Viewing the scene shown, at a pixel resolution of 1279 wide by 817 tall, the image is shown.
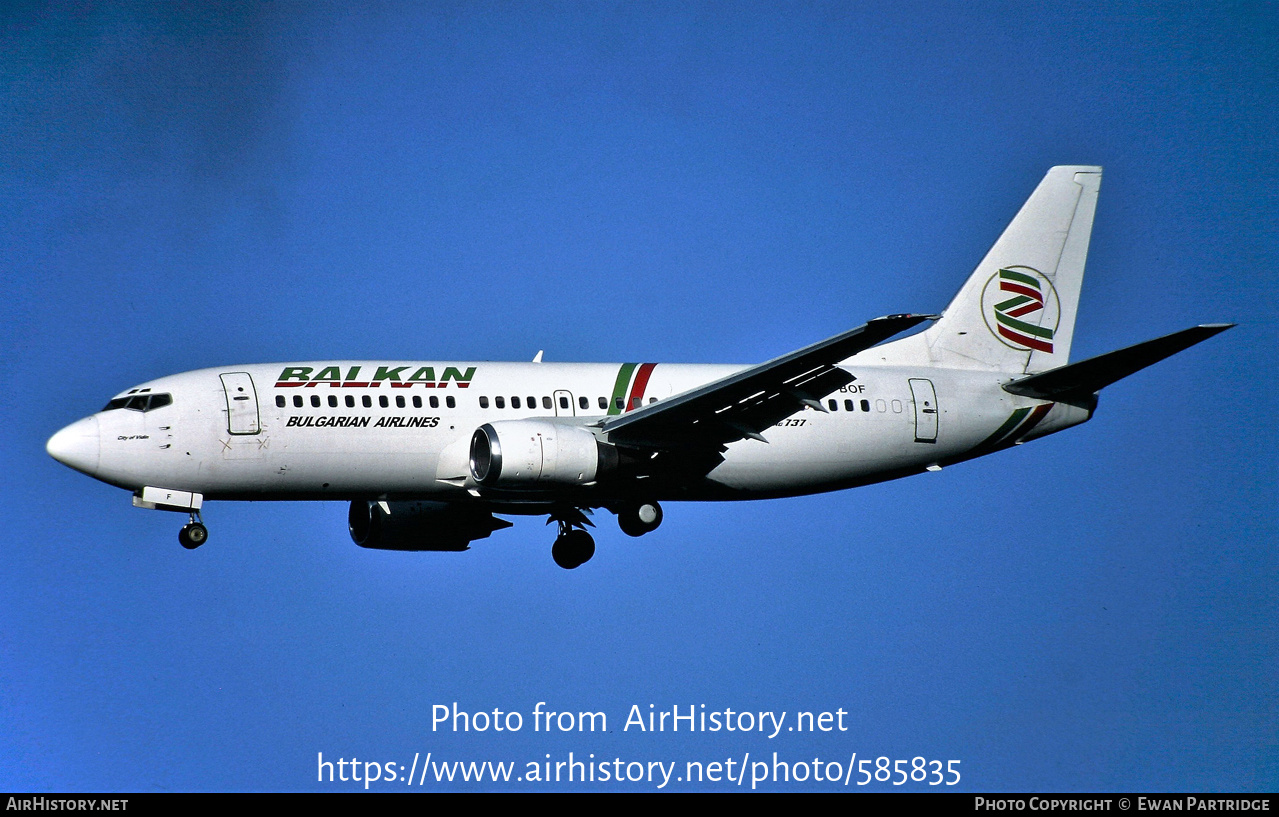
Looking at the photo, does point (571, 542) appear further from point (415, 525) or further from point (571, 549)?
point (415, 525)

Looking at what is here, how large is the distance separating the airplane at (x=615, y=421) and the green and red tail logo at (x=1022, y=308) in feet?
0.18

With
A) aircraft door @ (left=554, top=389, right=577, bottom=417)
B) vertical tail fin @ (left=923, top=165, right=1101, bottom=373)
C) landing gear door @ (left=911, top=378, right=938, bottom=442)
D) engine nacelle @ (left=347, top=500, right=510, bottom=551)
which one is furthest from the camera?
vertical tail fin @ (left=923, top=165, right=1101, bottom=373)

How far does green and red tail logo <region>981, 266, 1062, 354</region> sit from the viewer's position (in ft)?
162

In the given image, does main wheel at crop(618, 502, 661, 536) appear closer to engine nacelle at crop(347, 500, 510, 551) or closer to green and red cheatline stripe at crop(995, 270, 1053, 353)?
engine nacelle at crop(347, 500, 510, 551)

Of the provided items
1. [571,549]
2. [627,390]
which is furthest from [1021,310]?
[571,549]

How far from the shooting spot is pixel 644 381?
45.8 metres

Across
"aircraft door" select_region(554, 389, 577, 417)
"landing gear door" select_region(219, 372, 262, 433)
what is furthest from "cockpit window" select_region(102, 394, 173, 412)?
"aircraft door" select_region(554, 389, 577, 417)

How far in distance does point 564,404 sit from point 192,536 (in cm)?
972

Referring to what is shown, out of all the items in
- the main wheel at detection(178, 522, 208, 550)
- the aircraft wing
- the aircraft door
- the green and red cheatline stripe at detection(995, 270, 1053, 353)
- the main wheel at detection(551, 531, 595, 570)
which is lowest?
the main wheel at detection(178, 522, 208, 550)

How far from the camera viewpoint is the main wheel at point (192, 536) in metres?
42.4

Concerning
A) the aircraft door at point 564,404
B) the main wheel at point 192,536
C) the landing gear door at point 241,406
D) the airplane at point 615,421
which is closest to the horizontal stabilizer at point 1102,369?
the airplane at point 615,421

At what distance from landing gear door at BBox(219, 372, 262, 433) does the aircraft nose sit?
3.14 m

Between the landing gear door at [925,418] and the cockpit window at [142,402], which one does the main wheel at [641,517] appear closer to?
the landing gear door at [925,418]
